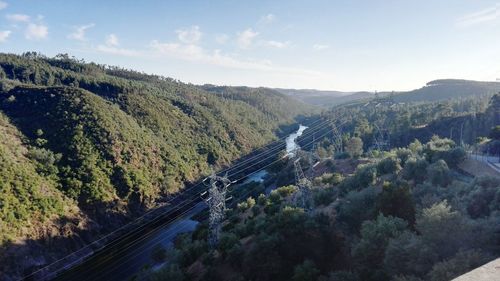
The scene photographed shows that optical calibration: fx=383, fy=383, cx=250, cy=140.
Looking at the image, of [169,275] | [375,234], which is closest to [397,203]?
[375,234]

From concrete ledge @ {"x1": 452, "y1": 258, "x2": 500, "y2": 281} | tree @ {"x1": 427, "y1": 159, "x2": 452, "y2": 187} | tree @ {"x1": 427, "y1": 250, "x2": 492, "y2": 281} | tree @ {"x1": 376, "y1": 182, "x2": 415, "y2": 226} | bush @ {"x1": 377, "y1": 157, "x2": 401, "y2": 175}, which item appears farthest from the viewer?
bush @ {"x1": 377, "y1": 157, "x2": 401, "y2": 175}

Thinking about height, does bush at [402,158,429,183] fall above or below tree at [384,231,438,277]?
below

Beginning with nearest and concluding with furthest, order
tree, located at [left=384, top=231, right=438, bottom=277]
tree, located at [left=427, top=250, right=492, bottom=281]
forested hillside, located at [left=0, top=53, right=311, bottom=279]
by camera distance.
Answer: tree, located at [left=427, top=250, right=492, bottom=281], tree, located at [left=384, top=231, right=438, bottom=277], forested hillside, located at [left=0, top=53, right=311, bottom=279]

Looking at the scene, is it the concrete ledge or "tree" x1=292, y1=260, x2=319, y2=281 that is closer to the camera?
the concrete ledge

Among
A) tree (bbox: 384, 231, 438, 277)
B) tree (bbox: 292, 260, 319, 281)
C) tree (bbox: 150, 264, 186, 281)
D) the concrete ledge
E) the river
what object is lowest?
the river

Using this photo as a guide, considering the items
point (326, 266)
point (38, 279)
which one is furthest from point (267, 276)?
point (38, 279)

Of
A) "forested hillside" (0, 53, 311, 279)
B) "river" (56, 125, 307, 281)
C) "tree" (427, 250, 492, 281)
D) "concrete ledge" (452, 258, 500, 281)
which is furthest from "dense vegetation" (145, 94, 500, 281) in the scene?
"forested hillside" (0, 53, 311, 279)

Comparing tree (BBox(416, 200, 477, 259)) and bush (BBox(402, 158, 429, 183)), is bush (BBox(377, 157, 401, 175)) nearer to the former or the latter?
bush (BBox(402, 158, 429, 183))

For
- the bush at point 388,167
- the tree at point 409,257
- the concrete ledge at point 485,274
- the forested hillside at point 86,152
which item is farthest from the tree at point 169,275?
the concrete ledge at point 485,274
